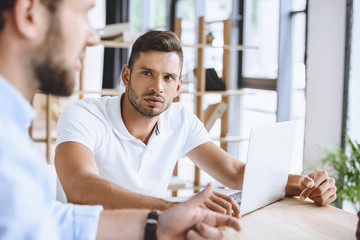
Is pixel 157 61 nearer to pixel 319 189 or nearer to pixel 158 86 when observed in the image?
pixel 158 86

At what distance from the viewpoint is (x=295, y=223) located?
1468 millimetres

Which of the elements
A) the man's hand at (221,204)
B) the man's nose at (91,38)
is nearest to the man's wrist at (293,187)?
the man's hand at (221,204)

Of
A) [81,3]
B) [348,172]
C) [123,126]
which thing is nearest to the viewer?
[81,3]

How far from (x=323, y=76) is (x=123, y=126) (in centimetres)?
195

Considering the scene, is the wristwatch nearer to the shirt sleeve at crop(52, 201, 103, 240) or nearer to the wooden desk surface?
the shirt sleeve at crop(52, 201, 103, 240)

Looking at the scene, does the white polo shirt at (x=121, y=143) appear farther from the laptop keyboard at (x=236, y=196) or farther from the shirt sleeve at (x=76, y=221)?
the shirt sleeve at (x=76, y=221)

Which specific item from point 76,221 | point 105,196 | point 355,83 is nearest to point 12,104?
point 76,221

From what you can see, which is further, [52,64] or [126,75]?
[126,75]

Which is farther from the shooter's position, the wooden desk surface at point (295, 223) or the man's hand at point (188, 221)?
the wooden desk surface at point (295, 223)

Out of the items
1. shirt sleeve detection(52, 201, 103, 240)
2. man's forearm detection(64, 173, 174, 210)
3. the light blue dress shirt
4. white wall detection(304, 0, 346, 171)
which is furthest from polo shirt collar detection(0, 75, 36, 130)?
white wall detection(304, 0, 346, 171)

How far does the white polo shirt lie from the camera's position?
173 cm

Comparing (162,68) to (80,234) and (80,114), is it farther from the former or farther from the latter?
(80,234)

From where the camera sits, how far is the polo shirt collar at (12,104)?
78 cm

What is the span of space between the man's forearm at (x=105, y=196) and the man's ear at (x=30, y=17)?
0.69 metres
